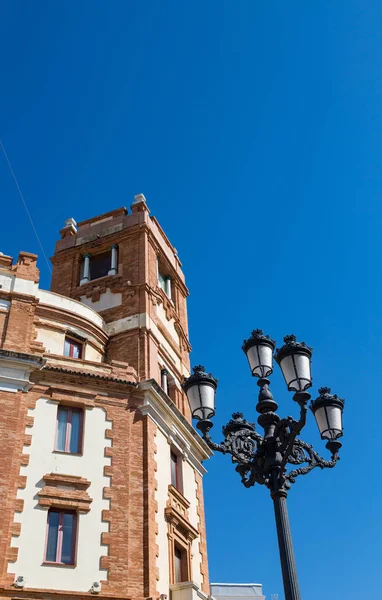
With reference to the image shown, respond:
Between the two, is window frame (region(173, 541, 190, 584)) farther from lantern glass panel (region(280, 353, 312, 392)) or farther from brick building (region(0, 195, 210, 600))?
lantern glass panel (region(280, 353, 312, 392))

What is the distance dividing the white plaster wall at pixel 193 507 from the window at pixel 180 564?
0.47 metres

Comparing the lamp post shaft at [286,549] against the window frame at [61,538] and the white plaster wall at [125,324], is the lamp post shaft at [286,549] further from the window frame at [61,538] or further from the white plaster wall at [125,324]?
the white plaster wall at [125,324]

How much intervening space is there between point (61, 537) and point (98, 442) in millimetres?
3381

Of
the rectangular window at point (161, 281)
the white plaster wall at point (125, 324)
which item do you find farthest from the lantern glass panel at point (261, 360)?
the rectangular window at point (161, 281)

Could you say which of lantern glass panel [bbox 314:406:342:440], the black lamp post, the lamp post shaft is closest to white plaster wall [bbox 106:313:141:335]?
the black lamp post

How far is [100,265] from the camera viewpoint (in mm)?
31266

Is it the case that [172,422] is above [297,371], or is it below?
above

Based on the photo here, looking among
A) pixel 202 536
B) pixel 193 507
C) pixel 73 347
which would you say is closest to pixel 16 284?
pixel 73 347

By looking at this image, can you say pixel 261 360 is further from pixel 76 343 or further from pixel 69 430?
pixel 76 343

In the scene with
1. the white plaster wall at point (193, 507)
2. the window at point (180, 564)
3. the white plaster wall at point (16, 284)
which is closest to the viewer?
the window at point (180, 564)

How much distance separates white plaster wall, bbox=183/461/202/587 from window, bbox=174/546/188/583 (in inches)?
18.4

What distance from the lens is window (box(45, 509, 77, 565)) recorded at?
19266 mm

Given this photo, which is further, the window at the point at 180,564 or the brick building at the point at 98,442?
the window at the point at 180,564

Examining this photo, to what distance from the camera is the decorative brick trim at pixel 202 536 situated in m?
24.0
